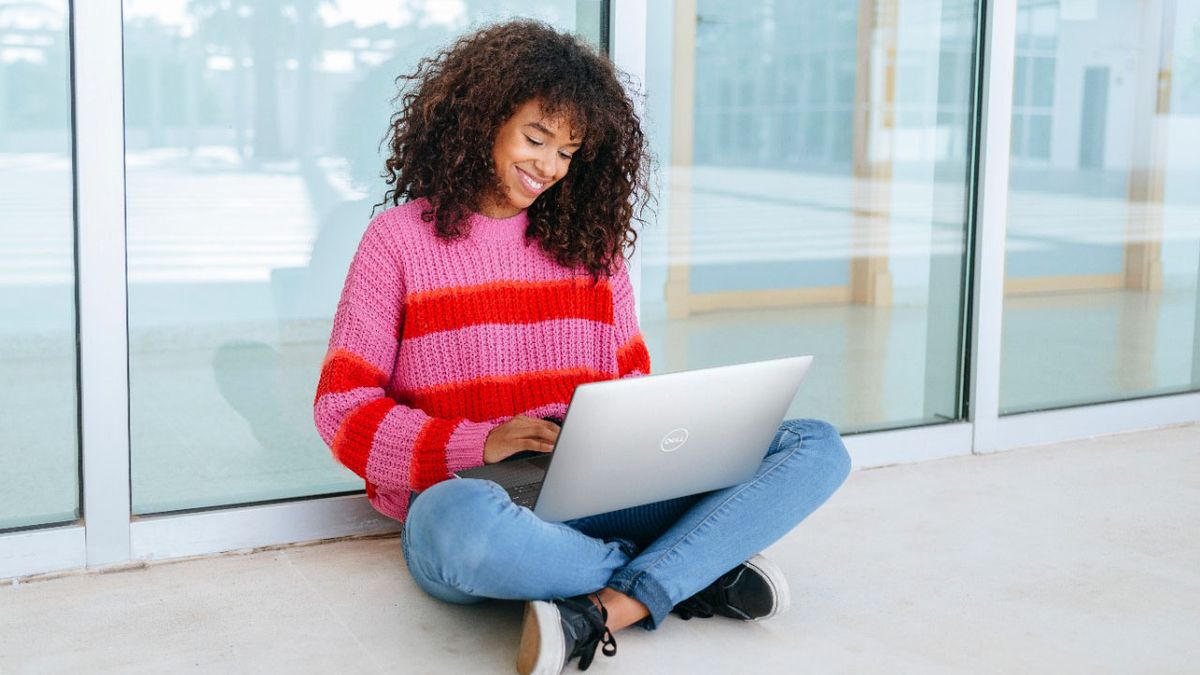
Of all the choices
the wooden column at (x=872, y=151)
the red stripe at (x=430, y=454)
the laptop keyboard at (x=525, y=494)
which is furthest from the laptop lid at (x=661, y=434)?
the wooden column at (x=872, y=151)

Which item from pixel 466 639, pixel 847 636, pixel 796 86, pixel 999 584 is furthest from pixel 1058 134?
pixel 466 639

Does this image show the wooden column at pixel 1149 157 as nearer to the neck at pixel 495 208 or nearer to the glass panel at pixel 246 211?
the glass panel at pixel 246 211

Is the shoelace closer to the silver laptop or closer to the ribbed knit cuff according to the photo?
the silver laptop

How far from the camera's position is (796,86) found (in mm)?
2830

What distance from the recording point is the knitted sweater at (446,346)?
198cm

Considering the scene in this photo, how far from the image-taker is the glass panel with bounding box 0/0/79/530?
6.99ft

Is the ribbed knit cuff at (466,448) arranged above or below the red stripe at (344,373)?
below

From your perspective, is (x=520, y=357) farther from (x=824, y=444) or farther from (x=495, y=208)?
(x=824, y=444)

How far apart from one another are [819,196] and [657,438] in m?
1.33

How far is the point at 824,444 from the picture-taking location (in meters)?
2.08

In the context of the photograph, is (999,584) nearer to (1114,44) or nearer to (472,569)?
(472,569)

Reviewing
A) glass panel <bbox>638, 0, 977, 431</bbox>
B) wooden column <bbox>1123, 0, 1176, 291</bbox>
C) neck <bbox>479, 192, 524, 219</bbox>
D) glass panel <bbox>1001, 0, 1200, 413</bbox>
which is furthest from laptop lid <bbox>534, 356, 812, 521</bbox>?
wooden column <bbox>1123, 0, 1176, 291</bbox>

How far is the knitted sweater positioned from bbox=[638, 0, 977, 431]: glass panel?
57 centimetres

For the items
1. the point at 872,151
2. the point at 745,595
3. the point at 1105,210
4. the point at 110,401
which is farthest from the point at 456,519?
the point at 1105,210
